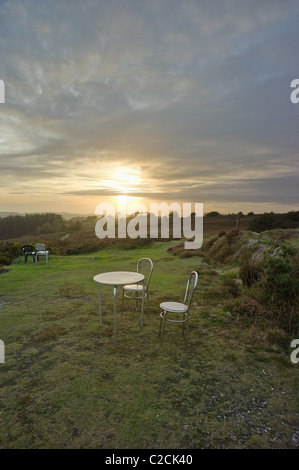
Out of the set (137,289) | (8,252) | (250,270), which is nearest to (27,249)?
(8,252)

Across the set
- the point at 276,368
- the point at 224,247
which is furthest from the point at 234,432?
the point at 224,247

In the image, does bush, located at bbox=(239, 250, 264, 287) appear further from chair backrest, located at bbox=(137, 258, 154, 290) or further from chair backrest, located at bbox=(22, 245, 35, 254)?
chair backrest, located at bbox=(22, 245, 35, 254)

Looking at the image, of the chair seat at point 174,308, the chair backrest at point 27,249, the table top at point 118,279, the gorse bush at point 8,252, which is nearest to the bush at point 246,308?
the chair seat at point 174,308

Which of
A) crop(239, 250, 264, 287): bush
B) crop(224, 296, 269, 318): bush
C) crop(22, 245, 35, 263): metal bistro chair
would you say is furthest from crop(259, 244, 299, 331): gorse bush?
crop(22, 245, 35, 263): metal bistro chair

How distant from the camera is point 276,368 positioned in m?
3.43

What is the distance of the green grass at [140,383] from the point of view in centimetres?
229

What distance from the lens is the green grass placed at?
229cm

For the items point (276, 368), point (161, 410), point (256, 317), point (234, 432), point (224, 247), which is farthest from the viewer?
point (224, 247)

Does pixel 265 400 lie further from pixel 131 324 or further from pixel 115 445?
pixel 131 324

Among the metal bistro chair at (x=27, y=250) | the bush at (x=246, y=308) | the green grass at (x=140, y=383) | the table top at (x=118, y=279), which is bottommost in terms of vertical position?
the green grass at (x=140, y=383)

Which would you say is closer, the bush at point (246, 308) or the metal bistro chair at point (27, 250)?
the bush at point (246, 308)

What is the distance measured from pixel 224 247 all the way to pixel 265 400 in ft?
35.1

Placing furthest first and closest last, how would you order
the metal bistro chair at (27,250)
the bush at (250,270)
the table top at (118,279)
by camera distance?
the metal bistro chair at (27,250), the bush at (250,270), the table top at (118,279)

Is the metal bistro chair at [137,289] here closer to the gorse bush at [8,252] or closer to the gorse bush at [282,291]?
the gorse bush at [282,291]
